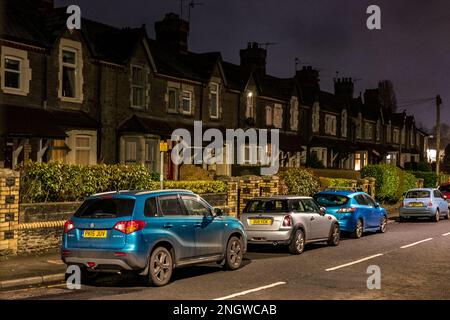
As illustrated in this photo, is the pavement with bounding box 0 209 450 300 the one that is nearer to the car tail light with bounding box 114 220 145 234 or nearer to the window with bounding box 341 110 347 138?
the car tail light with bounding box 114 220 145 234

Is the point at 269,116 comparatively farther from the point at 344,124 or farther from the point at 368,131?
the point at 368,131

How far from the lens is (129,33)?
1142 inches

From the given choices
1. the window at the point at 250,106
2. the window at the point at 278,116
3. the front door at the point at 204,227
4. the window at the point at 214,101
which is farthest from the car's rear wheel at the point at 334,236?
the window at the point at 278,116

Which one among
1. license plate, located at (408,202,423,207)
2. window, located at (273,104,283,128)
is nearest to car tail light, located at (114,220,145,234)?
license plate, located at (408,202,423,207)

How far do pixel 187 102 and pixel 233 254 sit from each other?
2050cm

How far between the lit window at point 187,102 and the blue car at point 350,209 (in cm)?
1382

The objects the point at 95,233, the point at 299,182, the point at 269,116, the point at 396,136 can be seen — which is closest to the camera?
the point at 95,233

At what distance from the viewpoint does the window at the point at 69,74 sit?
25111 mm

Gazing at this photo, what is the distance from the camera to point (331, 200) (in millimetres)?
20328

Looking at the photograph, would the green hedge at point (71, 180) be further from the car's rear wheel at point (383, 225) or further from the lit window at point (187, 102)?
the lit window at point (187, 102)

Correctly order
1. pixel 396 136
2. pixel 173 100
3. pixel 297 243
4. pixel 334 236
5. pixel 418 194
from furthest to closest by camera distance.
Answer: pixel 396 136 < pixel 173 100 < pixel 418 194 < pixel 334 236 < pixel 297 243

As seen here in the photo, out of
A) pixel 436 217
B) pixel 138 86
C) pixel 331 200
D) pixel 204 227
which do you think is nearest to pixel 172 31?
pixel 138 86

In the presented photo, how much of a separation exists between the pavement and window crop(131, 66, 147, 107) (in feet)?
44.9
